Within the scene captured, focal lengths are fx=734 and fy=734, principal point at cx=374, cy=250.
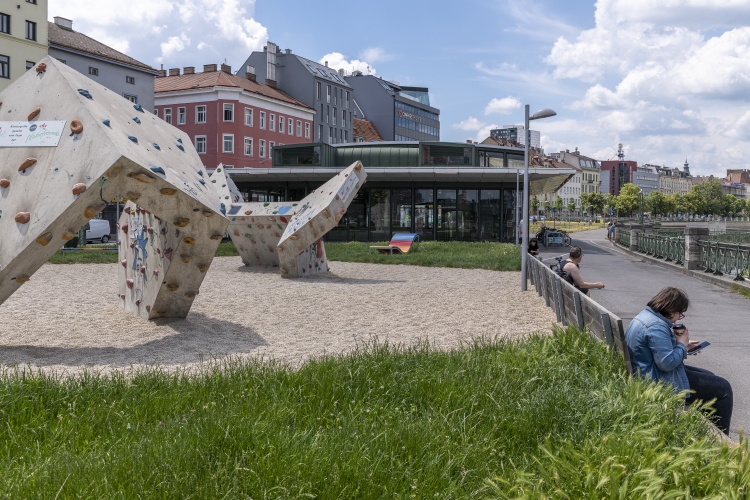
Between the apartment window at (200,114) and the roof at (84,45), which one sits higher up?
the roof at (84,45)

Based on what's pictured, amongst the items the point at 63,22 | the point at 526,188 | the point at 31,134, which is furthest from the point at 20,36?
the point at 31,134

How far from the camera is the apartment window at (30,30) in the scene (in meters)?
46.2

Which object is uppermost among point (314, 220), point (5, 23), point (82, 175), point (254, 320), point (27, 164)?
point (5, 23)

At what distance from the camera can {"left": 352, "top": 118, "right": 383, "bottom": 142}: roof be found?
299ft

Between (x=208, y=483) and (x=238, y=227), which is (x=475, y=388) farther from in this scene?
(x=238, y=227)

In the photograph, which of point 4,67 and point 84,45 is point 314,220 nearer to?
point 4,67

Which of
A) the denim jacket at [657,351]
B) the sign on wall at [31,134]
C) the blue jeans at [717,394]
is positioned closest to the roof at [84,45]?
the sign on wall at [31,134]

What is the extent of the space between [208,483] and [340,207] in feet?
44.0

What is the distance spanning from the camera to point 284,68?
77812 millimetres

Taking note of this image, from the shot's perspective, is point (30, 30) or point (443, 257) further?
point (30, 30)

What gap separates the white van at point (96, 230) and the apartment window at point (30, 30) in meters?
14.8

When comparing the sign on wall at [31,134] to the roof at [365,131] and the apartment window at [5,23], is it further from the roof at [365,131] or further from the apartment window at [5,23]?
the roof at [365,131]

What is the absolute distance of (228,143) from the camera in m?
62.7

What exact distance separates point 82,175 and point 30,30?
148ft
